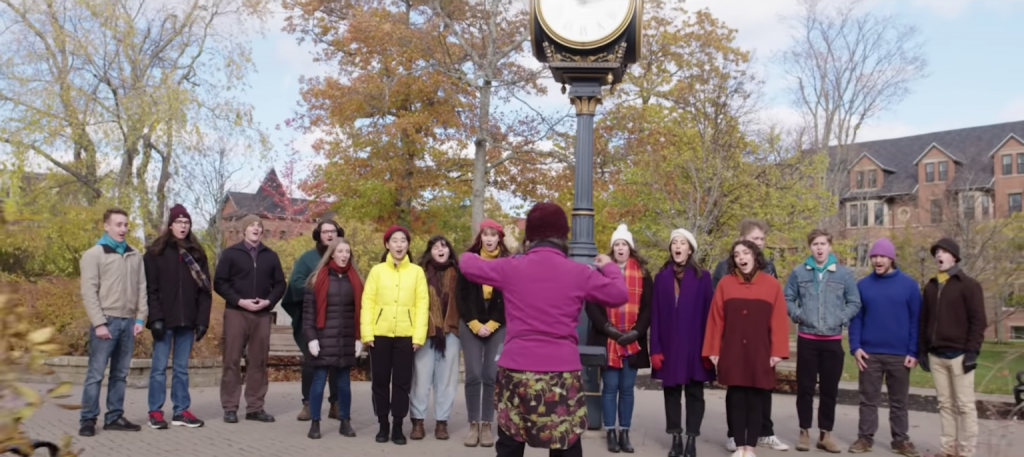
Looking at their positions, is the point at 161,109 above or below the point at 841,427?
above

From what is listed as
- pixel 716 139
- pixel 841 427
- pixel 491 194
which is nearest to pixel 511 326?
pixel 841 427

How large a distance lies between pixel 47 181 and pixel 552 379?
24.1 m

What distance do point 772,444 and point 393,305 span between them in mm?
3521

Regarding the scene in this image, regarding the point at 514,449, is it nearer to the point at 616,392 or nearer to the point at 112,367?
the point at 616,392

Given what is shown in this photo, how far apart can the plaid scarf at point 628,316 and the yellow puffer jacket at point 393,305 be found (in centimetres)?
163

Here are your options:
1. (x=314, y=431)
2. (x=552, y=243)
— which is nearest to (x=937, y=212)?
(x=314, y=431)

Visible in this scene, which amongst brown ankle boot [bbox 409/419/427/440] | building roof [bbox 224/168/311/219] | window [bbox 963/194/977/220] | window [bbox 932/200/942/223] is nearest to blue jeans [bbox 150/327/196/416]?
brown ankle boot [bbox 409/419/427/440]

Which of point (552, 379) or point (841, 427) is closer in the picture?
point (552, 379)

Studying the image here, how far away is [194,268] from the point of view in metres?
8.07

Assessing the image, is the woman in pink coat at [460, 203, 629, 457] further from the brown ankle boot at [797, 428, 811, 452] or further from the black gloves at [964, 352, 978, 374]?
the black gloves at [964, 352, 978, 374]

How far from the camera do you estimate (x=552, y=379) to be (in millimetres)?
4629

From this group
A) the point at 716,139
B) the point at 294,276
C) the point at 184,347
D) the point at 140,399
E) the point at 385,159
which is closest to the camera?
the point at 184,347

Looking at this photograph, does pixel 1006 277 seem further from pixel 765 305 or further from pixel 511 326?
pixel 511 326

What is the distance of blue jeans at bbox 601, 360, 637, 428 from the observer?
739 cm
